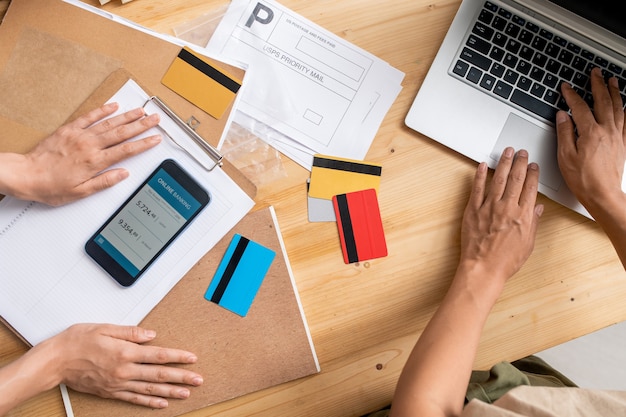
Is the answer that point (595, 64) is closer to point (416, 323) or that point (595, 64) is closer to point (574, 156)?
point (574, 156)

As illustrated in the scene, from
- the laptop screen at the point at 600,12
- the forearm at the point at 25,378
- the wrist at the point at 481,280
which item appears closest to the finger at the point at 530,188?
the wrist at the point at 481,280

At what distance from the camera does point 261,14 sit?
31.4 inches

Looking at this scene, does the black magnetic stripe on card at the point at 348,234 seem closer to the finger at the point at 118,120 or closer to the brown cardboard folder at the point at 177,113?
the brown cardboard folder at the point at 177,113

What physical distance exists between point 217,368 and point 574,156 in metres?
0.61

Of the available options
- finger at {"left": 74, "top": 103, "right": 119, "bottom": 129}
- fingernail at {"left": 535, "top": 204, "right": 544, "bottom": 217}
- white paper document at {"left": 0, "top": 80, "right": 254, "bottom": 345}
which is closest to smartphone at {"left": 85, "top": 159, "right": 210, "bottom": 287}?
white paper document at {"left": 0, "top": 80, "right": 254, "bottom": 345}

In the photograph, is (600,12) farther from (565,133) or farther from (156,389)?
(156,389)

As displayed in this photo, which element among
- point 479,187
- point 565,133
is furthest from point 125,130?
point 565,133

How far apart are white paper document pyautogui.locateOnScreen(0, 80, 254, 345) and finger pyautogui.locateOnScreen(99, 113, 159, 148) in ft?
0.11

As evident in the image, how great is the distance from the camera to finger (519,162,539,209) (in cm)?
78

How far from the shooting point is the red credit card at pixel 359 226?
770 mm

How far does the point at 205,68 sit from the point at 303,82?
15cm

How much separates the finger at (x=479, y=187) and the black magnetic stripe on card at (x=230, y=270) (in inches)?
13.7

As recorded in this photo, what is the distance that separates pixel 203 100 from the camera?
0.77 meters

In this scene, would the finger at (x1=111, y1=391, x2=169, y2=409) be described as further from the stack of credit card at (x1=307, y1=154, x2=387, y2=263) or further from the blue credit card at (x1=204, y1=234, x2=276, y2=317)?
the stack of credit card at (x1=307, y1=154, x2=387, y2=263)
